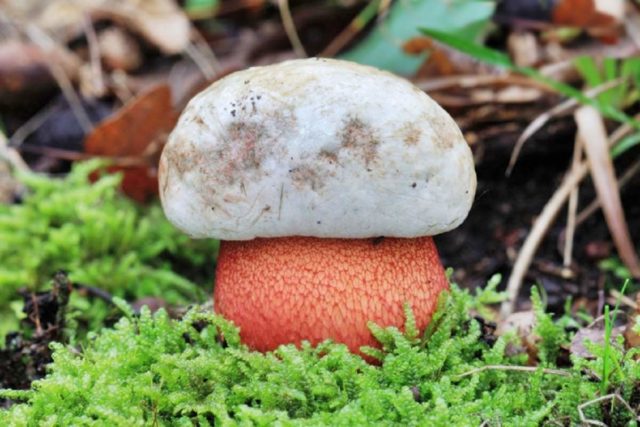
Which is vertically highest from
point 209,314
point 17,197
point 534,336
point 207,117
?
point 207,117

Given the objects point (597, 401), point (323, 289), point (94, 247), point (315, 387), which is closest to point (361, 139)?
point (323, 289)

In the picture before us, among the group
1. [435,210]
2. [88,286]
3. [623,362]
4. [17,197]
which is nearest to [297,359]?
[435,210]

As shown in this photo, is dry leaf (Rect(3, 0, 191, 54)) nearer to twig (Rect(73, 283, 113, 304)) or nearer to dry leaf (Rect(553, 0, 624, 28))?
dry leaf (Rect(553, 0, 624, 28))

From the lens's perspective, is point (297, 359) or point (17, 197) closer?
point (297, 359)

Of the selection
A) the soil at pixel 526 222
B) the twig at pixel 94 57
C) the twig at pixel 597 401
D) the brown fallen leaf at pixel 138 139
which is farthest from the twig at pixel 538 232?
the twig at pixel 94 57

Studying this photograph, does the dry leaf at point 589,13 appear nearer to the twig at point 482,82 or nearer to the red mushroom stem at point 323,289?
the twig at point 482,82

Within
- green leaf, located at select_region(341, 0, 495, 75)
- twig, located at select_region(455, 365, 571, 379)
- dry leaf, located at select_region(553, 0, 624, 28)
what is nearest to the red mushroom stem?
twig, located at select_region(455, 365, 571, 379)

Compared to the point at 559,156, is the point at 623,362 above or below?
below

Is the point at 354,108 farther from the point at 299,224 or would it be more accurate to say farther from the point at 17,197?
the point at 17,197
